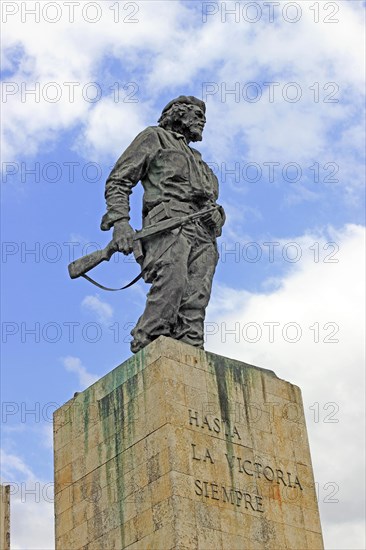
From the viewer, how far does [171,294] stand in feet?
52.0

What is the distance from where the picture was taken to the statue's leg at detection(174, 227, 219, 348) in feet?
52.3

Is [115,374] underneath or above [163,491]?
above

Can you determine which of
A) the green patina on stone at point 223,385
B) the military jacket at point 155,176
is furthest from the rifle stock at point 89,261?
the green patina on stone at point 223,385

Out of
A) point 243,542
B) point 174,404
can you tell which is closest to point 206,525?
point 243,542

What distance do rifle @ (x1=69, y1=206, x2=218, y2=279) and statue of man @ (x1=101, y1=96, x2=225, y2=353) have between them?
0.29 ft

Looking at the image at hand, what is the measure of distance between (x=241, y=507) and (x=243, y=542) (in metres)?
0.49

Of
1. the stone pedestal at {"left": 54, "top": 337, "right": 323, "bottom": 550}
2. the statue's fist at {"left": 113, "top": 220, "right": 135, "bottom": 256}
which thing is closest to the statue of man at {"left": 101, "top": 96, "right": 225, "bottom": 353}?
the statue's fist at {"left": 113, "top": 220, "right": 135, "bottom": 256}

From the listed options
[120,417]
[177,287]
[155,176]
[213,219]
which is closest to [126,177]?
[155,176]

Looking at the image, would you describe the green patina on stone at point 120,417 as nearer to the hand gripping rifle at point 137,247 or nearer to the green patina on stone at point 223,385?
the green patina on stone at point 223,385

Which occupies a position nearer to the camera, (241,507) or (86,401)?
(241,507)

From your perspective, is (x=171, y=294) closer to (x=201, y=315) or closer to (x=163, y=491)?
(x=201, y=315)

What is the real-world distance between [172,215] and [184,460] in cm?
408

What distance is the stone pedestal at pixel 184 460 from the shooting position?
558 inches

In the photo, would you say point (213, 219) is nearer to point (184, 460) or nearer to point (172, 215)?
point (172, 215)
